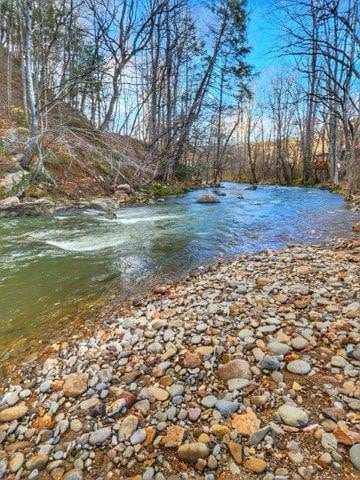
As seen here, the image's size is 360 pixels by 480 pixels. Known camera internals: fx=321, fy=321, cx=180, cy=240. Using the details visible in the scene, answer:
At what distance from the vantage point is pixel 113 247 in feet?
21.0

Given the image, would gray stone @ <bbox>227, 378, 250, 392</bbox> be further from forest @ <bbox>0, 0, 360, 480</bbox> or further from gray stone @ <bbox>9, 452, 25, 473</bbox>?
gray stone @ <bbox>9, 452, 25, 473</bbox>

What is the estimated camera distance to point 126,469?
68.3 inches

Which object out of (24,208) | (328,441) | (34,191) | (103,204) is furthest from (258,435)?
(34,191)

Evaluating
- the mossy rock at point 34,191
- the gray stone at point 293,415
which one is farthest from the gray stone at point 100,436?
the mossy rock at point 34,191

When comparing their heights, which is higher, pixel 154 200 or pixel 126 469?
pixel 154 200

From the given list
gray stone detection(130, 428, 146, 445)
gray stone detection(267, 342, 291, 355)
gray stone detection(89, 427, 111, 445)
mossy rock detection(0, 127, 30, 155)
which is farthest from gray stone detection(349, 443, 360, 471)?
mossy rock detection(0, 127, 30, 155)

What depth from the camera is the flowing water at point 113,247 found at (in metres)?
3.99

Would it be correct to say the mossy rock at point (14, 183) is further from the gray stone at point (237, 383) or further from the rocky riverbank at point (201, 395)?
the gray stone at point (237, 383)

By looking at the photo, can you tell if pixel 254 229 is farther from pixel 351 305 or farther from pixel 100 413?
pixel 100 413

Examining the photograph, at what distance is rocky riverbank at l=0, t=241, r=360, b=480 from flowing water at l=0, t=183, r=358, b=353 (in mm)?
961

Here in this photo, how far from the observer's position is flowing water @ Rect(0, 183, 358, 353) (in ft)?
13.1

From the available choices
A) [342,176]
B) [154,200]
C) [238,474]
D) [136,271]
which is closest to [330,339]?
[238,474]

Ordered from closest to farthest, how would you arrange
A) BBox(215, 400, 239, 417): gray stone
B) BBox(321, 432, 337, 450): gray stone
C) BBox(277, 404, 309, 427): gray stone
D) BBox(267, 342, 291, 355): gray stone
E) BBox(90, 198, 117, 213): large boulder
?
BBox(321, 432, 337, 450): gray stone < BBox(277, 404, 309, 427): gray stone < BBox(215, 400, 239, 417): gray stone < BBox(267, 342, 291, 355): gray stone < BBox(90, 198, 117, 213): large boulder

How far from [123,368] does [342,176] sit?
21941 millimetres
